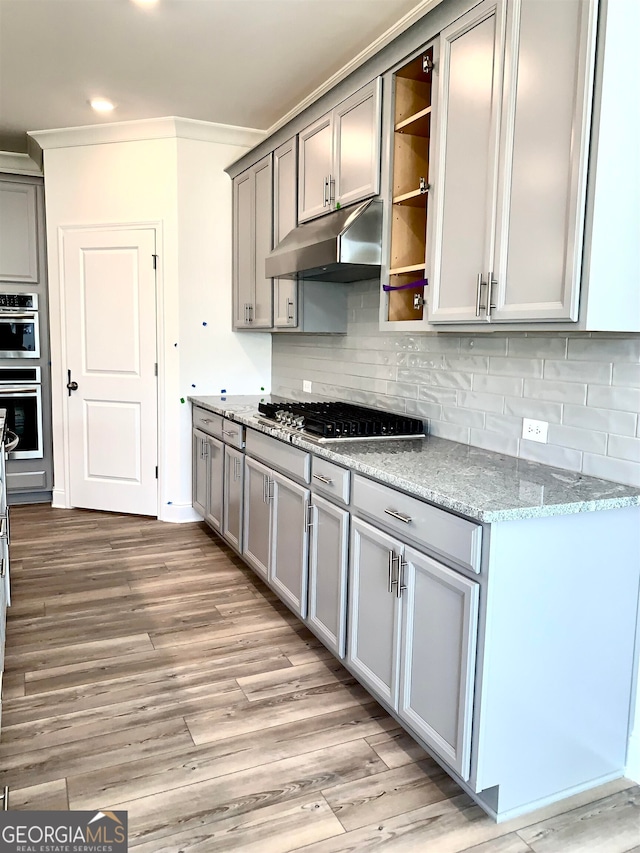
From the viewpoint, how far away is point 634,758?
2064 millimetres

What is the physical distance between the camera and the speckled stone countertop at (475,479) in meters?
Result: 1.78

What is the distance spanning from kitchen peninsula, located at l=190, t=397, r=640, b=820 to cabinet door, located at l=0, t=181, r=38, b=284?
375 centimetres

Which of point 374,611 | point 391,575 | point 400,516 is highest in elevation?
point 400,516

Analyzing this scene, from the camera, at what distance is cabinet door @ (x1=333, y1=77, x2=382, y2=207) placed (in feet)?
9.23

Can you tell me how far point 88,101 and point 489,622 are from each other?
394 cm

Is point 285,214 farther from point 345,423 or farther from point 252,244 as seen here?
point 345,423

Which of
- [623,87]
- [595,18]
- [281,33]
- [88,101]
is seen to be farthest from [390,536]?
[88,101]

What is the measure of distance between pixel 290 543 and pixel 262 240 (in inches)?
82.8

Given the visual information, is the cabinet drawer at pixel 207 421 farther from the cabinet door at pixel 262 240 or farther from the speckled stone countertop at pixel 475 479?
the speckled stone countertop at pixel 475 479

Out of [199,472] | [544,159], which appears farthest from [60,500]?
[544,159]

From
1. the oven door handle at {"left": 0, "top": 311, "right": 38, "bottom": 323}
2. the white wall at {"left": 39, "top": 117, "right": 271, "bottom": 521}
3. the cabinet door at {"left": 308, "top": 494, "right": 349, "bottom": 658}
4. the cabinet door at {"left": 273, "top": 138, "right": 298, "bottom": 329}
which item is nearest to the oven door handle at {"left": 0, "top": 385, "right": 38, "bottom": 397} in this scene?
the white wall at {"left": 39, "top": 117, "right": 271, "bottom": 521}

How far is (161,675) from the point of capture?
8.87 ft

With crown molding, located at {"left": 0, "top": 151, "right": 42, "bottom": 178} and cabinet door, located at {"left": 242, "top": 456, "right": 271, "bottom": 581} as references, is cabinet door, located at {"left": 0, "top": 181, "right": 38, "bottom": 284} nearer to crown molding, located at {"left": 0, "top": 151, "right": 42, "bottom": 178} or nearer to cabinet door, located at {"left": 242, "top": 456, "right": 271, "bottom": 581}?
crown molding, located at {"left": 0, "top": 151, "right": 42, "bottom": 178}

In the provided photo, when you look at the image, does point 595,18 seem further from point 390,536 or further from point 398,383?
point 398,383
